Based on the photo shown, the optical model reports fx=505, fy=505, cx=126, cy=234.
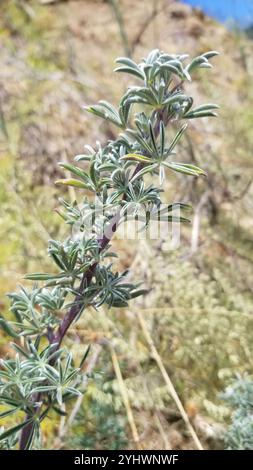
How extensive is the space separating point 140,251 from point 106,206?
0.74m

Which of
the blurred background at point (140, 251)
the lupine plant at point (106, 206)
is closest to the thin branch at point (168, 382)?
the blurred background at point (140, 251)

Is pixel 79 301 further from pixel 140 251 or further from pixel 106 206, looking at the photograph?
pixel 140 251

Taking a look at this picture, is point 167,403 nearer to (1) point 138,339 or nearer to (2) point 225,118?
(1) point 138,339

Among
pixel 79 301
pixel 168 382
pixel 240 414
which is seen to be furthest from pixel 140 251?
pixel 79 301

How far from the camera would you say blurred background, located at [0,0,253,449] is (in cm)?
100

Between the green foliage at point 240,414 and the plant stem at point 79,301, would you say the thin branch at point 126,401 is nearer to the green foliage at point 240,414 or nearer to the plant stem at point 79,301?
the green foliage at point 240,414

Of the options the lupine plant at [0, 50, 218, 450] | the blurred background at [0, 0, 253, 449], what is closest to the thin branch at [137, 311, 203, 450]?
the blurred background at [0, 0, 253, 449]

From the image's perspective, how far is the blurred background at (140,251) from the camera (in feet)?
3.29

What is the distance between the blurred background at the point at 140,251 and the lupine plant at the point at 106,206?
136mm

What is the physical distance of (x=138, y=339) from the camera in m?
1.19

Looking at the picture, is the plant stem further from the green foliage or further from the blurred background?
the green foliage

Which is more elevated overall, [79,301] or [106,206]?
[106,206]

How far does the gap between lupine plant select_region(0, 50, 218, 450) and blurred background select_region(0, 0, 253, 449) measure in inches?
5.4

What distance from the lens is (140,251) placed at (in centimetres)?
135
